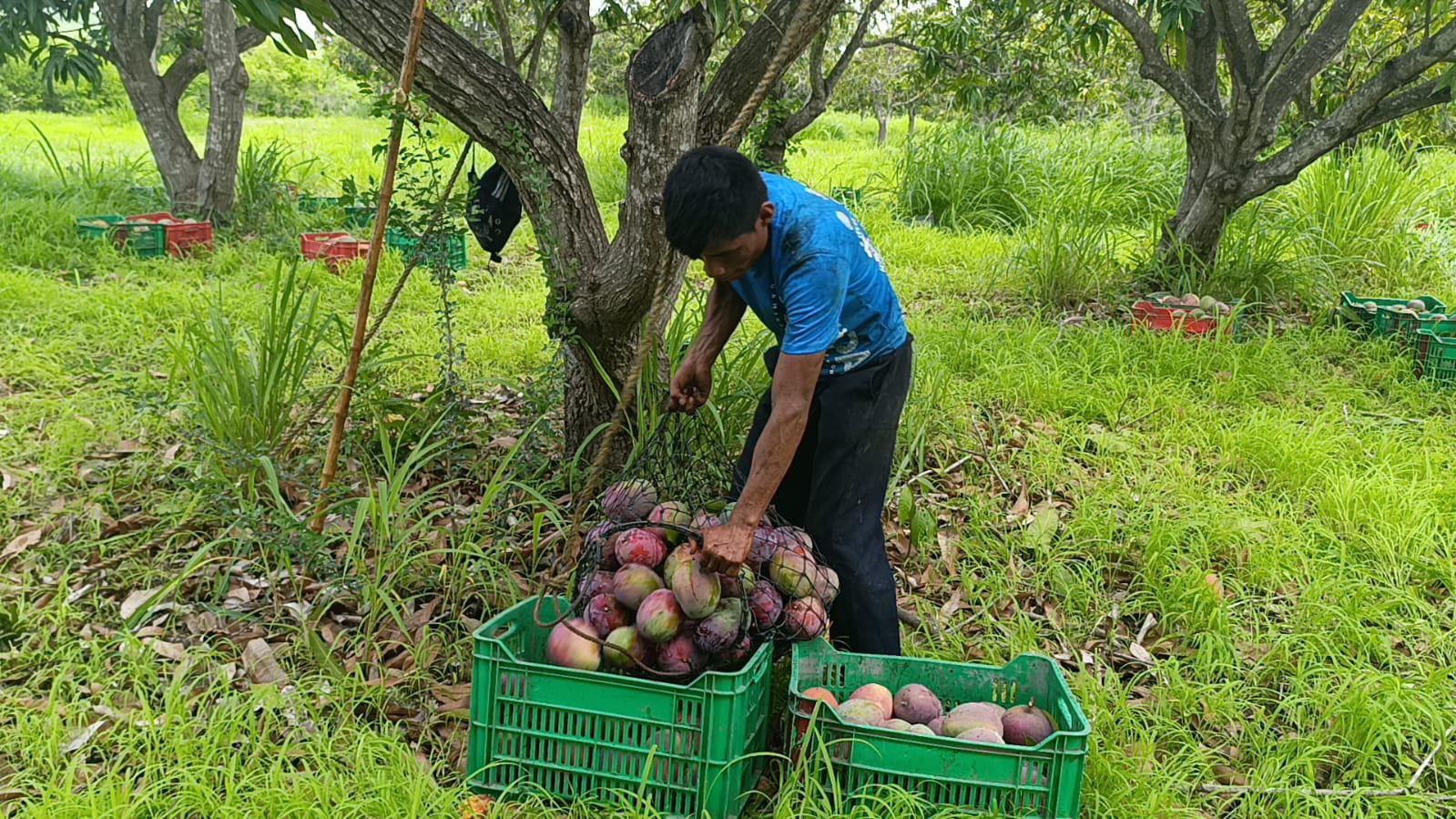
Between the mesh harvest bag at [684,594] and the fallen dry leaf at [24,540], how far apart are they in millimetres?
1764

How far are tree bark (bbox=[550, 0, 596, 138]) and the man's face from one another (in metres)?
1.67

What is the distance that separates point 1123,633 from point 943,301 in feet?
9.60

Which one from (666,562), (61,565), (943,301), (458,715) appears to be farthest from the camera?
(943,301)

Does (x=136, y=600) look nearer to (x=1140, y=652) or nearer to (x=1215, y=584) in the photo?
(x=1140, y=652)

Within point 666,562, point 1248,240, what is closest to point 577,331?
point 666,562

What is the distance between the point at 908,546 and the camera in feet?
11.2

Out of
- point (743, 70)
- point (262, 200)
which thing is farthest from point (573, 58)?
point (262, 200)

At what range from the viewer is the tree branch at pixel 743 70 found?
307 centimetres

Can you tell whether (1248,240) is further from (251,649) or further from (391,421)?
(251,649)

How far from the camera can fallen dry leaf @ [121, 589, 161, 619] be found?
277cm

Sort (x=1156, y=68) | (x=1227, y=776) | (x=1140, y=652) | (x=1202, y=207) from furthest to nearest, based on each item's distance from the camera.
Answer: (x=1202, y=207) < (x=1156, y=68) < (x=1140, y=652) < (x=1227, y=776)

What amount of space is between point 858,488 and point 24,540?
249 cm

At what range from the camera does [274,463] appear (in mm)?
3225

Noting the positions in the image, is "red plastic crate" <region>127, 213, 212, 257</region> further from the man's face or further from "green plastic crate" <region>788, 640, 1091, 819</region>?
"green plastic crate" <region>788, 640, 1091, 819</region>
